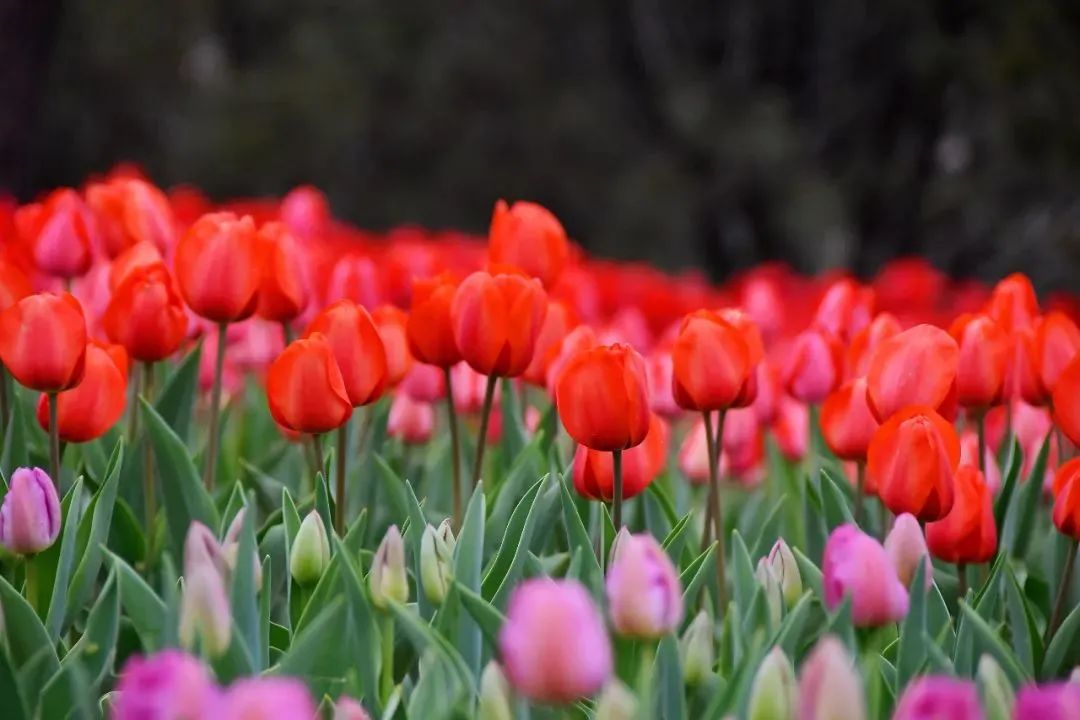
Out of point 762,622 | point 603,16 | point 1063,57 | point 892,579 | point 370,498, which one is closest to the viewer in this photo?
point 892,579

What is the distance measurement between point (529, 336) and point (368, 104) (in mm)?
9963

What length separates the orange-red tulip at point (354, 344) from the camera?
1.65 meters

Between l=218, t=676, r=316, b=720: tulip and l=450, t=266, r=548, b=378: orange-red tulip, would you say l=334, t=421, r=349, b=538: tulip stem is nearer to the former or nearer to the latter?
l=450, t=266, r=548, b=378: orange-red tulip

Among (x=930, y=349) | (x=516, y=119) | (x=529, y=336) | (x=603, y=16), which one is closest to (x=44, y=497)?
(x=529, y=336)

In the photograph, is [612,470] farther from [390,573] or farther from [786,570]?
[390,573]

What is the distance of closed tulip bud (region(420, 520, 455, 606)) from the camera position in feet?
4.70

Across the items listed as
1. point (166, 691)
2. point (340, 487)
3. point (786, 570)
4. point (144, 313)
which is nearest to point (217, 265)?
point (144, 313)

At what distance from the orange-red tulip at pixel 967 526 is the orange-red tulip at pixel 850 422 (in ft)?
0.56

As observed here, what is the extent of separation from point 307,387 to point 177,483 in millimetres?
237

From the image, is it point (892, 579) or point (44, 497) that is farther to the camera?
point (44, 497)

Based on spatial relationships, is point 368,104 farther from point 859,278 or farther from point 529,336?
point 529,336

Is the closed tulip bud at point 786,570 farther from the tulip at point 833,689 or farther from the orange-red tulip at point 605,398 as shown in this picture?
the tulip at point 833,689

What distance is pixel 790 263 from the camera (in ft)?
28.9

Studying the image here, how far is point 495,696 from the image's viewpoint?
116cm
